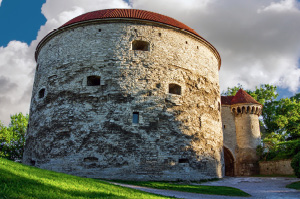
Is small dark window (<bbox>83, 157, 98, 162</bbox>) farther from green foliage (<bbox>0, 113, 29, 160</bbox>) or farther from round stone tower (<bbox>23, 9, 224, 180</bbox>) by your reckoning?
green foliage (<bbox>0, 113, 29, 160</bbox>)

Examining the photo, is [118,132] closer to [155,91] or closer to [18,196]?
[155,91]

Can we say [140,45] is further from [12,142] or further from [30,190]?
[12,142]

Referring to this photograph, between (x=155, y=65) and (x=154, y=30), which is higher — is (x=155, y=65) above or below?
below

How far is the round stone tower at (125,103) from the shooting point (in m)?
10.9

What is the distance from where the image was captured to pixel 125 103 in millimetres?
11445

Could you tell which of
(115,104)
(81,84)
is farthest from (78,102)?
(115,104)

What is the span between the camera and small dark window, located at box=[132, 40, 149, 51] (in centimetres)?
1278

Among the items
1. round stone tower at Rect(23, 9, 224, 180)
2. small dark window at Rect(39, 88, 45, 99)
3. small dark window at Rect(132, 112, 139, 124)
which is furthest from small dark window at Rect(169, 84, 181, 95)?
small dark window at Rect(39, 88, 45, 99)

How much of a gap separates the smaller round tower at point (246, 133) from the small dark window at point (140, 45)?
360 inches

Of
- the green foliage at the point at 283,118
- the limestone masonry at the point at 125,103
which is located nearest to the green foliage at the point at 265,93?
the green foliage at the point at 283,118

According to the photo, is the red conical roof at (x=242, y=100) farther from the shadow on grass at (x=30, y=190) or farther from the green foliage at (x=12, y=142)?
the green foliage at (x=12, y=142)

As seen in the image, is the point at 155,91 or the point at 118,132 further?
the point at 155,91

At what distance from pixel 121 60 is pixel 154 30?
2.33 metres

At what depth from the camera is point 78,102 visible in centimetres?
1170
